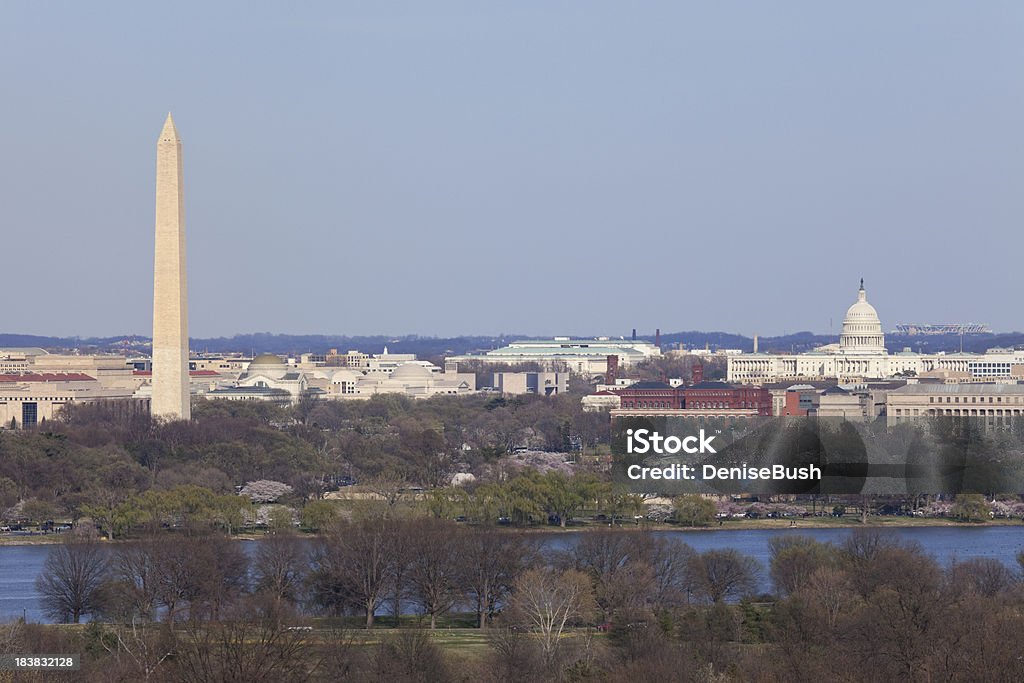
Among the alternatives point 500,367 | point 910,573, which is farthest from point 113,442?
point 500,367

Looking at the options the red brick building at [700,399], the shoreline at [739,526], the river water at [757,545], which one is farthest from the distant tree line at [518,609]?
the red brick building at [700,399]

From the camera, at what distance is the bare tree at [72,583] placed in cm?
3622

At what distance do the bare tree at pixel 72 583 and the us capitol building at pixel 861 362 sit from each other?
2995 inches

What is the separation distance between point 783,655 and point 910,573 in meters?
5.67

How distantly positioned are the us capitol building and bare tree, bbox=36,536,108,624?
7606cm

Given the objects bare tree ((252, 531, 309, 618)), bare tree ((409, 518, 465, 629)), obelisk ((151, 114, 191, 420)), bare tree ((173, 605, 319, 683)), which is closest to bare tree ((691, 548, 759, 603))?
bare tree ((409, 518, 465, 629))

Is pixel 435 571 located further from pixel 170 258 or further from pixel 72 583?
pixel 170 258

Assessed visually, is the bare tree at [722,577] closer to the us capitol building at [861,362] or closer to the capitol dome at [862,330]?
the us capitol building at [861,362]

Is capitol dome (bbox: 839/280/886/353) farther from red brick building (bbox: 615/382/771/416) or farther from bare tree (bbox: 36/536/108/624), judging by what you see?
bare tree (bbox: 36/536/108/624)

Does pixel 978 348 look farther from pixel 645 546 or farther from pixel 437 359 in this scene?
pixel 645 546

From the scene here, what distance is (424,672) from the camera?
28.5 meters

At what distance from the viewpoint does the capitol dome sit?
410 feet

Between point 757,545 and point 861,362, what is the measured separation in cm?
7498

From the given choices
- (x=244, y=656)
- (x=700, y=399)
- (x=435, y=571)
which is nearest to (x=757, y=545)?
(x=435, y=571)
